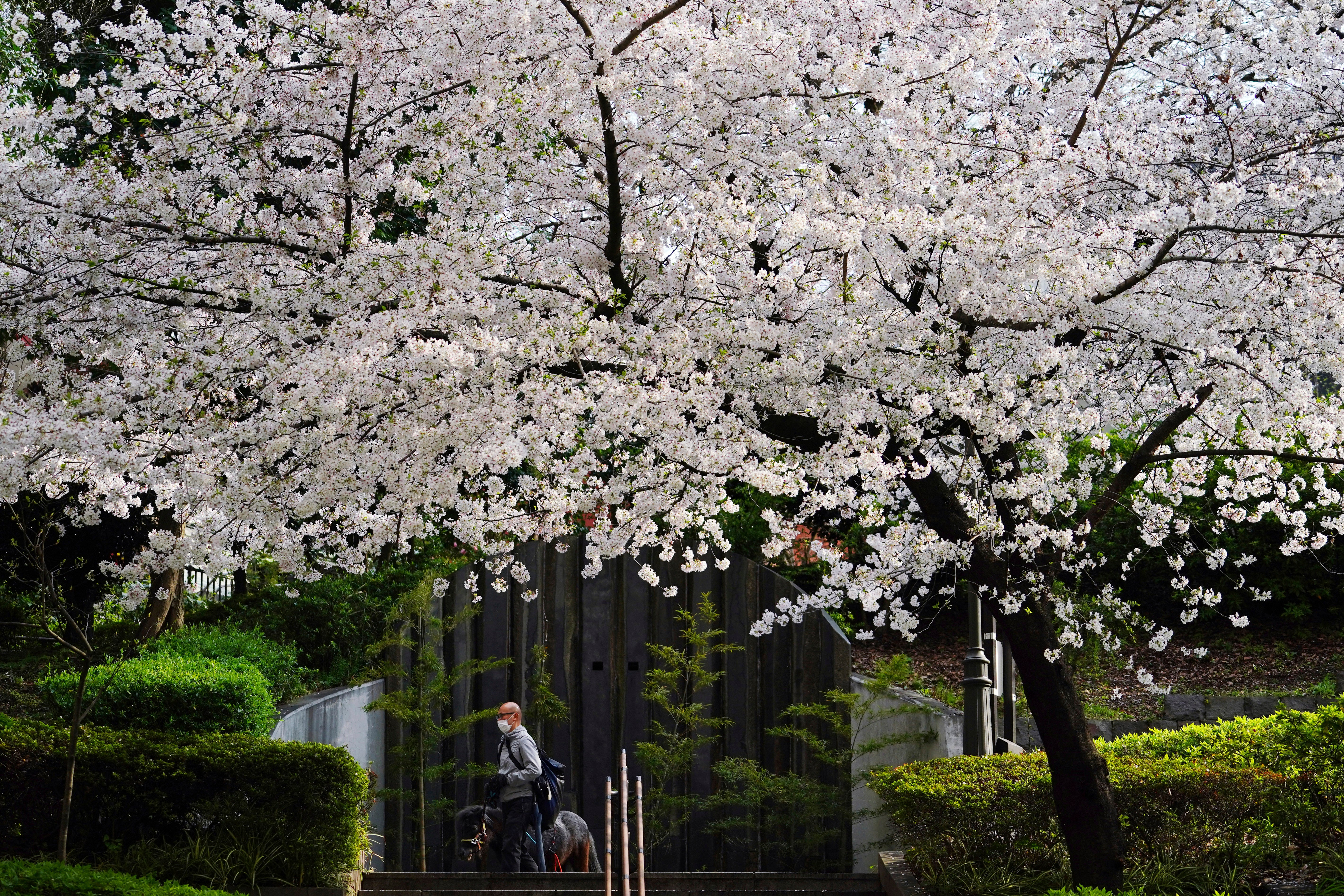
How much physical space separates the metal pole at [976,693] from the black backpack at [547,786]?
8.44ft

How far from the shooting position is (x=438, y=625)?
917cm

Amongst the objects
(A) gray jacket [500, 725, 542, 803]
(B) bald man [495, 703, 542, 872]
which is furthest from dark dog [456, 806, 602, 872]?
(A) gray jacket [500, 725, 542, 803]

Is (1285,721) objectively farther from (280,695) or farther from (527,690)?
(280,695)

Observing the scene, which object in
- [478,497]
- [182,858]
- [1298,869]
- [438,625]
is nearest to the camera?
[1298,869]

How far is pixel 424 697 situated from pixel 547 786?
200cm

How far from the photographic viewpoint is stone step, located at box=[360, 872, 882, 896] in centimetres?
653

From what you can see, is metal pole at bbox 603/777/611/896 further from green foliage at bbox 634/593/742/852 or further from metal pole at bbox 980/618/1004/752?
green foliage at bbox 634/593/742/852

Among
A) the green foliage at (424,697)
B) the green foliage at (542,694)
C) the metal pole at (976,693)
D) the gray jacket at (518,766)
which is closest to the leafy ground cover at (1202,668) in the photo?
the metal pole at (976,693)

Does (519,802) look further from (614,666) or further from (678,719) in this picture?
(614,666)

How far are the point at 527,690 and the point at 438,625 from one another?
89 centimetres

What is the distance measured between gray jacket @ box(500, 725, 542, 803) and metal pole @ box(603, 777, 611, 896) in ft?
→ 6.35

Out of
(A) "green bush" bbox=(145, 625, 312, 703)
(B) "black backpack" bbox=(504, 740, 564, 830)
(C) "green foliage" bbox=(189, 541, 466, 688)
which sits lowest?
(B) "black backpack" bbox=(504, 740, 564, 830)

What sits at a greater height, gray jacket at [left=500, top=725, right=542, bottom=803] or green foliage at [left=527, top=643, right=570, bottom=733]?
green foliage at [left=527, top=643, right=570, bottom=733]

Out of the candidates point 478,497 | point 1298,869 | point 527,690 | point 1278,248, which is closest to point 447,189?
point 478,497
